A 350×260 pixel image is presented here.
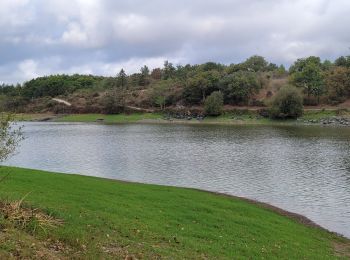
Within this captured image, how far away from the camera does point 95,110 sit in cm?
18188

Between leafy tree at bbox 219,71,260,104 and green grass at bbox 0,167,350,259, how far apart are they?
12837 cm

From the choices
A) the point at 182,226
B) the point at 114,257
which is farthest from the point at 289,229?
the point at 114,257

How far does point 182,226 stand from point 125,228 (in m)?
3.03

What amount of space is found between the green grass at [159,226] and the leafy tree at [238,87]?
128 metres

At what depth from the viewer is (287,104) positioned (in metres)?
126

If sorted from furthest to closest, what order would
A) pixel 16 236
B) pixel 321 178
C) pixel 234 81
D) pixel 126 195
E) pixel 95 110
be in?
pixel 95 110 → pixel 234 81 → pixel 321 178 → pixel 126 195 → pixel 16 236

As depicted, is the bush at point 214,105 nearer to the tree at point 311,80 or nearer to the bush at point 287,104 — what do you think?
the bush at point 287,104

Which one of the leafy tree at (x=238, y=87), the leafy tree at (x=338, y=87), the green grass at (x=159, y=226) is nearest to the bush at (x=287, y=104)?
the leafy tree at (x=238, y=87)

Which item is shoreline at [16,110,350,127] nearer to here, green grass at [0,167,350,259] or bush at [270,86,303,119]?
bush at [270,86,303,119]

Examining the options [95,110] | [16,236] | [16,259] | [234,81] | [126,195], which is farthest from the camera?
[95,110]

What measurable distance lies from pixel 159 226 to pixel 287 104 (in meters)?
115

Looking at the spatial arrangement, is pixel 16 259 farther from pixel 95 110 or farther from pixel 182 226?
pixel 95 110

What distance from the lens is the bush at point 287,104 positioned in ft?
410

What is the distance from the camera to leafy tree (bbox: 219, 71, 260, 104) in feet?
500
